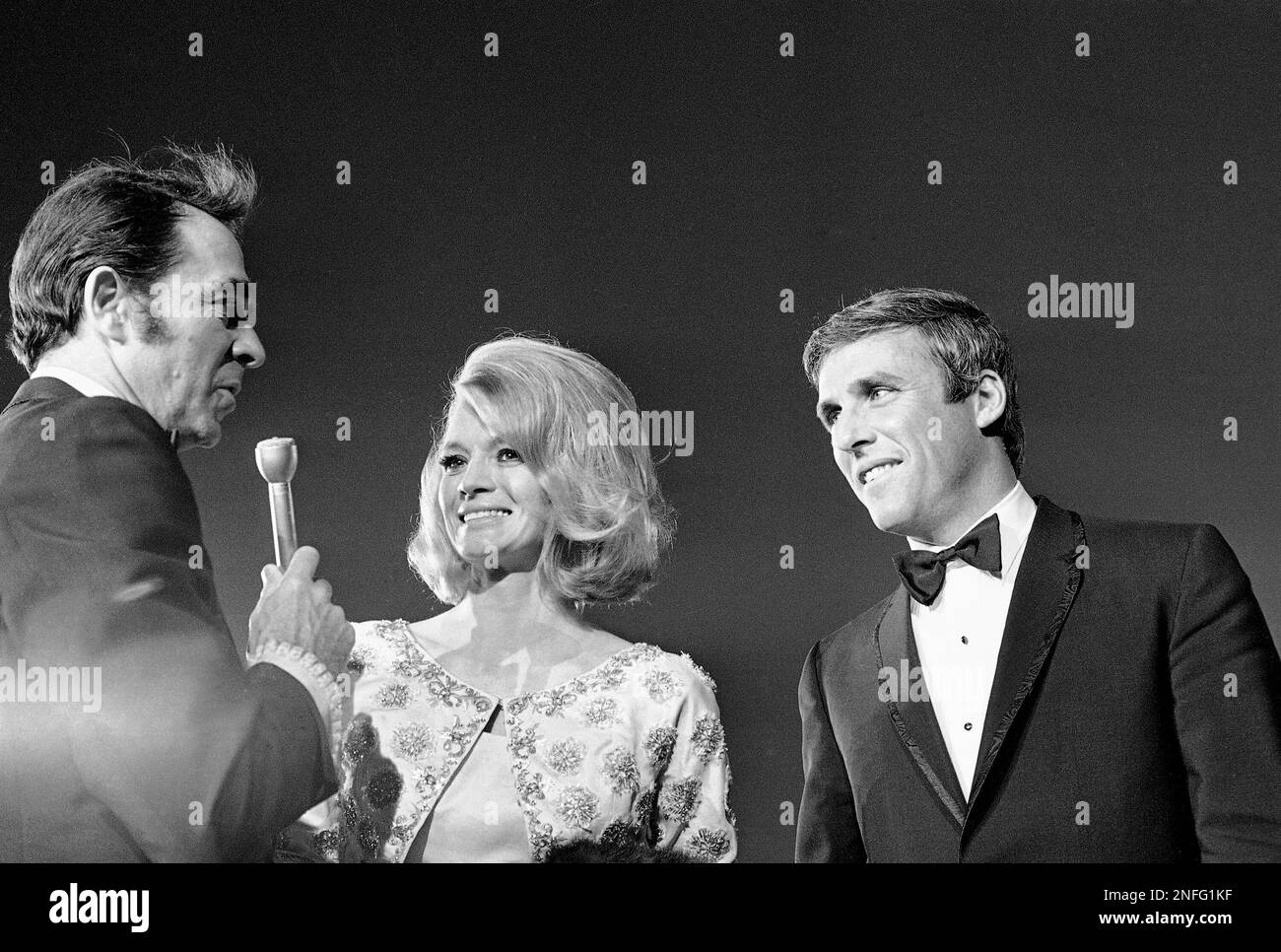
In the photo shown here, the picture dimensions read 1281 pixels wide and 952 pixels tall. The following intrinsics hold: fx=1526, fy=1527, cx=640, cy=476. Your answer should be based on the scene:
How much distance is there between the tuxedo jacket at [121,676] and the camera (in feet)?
8.55

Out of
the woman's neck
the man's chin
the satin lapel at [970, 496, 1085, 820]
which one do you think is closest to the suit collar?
the satin lapel at [970, 496, 1085, 820]

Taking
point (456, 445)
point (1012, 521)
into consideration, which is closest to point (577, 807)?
point (456, 445)

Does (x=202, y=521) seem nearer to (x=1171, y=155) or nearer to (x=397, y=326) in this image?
(x=397, y=326)

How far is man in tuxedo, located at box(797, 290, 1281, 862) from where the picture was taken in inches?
106

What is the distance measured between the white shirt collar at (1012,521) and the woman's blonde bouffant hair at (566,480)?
555mm

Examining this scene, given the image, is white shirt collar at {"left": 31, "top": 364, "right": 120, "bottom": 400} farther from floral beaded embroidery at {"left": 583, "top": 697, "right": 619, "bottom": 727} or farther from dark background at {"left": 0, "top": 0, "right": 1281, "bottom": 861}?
floral beaded embroidery at {"left": 583, "top": 697, "right": 619, "bottom": 727}

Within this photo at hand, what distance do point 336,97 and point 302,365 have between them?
0.60 meters

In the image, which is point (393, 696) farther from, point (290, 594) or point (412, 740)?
point (290, 594)

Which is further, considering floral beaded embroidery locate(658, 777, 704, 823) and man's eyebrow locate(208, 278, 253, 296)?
man's eyebrow locate(208, 278, 253, 296)

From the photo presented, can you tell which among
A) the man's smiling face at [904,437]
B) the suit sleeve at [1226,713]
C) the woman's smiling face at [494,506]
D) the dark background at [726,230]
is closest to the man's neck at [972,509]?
the man's smiling face at [904,437]

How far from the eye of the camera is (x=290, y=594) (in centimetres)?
285

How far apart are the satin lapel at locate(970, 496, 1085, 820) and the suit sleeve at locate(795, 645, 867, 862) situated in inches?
10.6

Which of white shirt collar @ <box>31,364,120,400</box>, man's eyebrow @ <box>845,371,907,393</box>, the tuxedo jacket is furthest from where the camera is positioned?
man's eyebrow @ <box>845,371,907,393</box>
